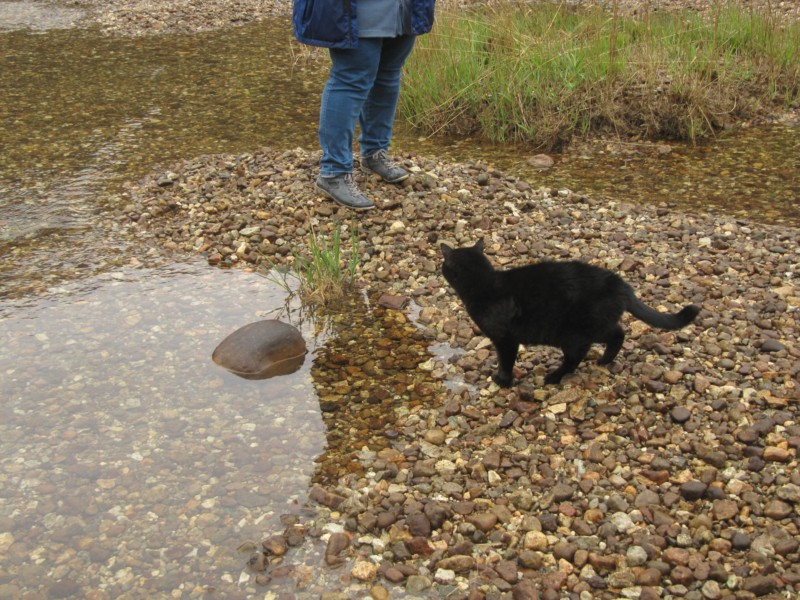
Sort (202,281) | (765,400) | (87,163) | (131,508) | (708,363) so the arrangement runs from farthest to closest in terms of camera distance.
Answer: (87,163) → (202,281) → (708,363) → (765,400) → (131,508)

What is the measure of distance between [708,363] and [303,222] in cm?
239

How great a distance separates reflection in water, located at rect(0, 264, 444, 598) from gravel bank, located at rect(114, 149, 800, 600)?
0.54 feet

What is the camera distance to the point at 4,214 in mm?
5031

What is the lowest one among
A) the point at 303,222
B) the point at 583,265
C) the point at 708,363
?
the point at 303,222

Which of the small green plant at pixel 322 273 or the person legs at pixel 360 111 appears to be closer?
the small green plant at pixel 322 273

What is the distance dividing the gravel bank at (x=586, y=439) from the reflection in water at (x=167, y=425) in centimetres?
17

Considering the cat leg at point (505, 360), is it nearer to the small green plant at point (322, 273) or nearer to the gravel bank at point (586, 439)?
the gravel bank at point (586, 439)

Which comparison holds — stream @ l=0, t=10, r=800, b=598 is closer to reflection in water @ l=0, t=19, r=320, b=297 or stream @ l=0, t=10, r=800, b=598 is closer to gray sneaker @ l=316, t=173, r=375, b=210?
reflection in water @ l=0, t=19, r=320, b=297

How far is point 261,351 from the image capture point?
361 cm

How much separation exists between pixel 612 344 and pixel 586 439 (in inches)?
18.2

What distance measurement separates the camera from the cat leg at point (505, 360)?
10.7ft

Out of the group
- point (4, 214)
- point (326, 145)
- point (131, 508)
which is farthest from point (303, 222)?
point (131, 508)

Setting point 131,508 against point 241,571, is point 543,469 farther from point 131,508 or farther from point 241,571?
point 131,508

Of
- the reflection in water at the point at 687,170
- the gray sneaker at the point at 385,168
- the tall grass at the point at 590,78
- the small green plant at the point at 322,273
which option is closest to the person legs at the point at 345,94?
the gray sneaker at the point at 385,168
